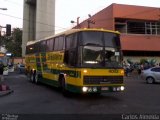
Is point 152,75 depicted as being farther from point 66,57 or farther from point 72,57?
point 72,57

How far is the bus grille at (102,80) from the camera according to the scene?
1672 cm

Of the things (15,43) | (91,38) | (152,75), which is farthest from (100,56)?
(15,43)

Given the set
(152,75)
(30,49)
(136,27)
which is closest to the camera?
(30,49)

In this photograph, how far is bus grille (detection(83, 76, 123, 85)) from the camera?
16.7 metres

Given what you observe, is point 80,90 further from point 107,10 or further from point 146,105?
point 107,10

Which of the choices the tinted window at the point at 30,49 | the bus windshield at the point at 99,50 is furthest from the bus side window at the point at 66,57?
the tinted window at the point at 30,49

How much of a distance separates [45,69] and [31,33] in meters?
66.1

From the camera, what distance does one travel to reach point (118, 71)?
1736 centimetres

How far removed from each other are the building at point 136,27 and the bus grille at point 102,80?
33.8m

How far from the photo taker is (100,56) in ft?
56.5

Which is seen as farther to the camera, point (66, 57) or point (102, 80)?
point (66, 57)

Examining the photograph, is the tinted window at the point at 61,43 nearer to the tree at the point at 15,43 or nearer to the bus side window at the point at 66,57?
the bus side window at the point at 66,57

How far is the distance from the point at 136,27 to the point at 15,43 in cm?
6737

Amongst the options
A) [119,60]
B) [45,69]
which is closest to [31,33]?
[45,69]
